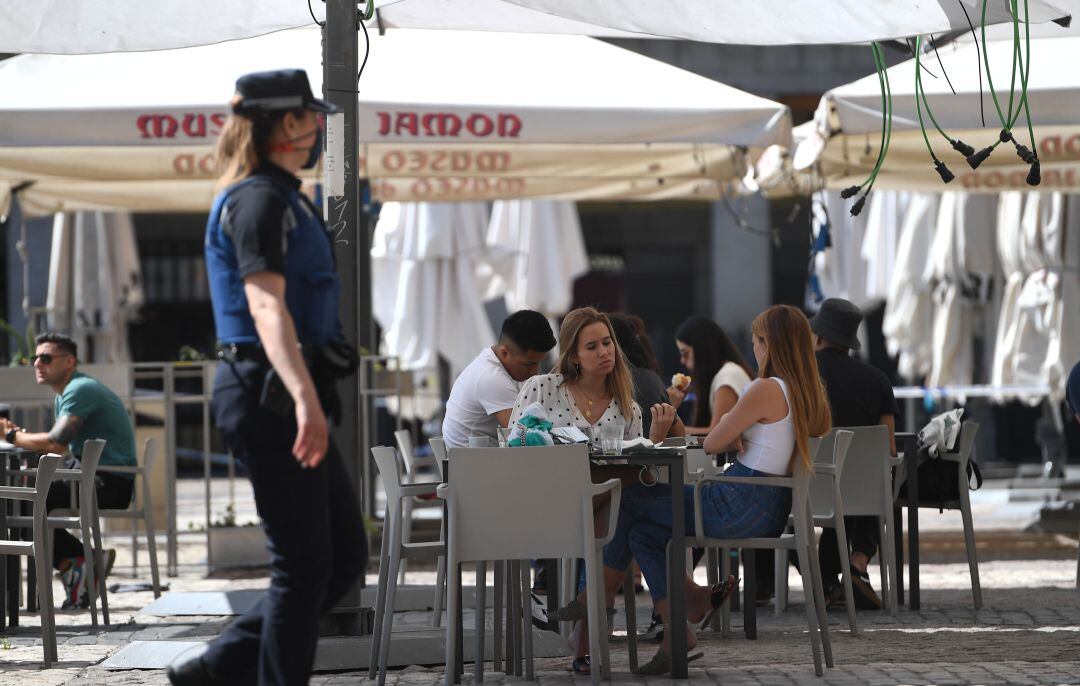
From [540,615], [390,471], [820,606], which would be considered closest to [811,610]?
[820,606]

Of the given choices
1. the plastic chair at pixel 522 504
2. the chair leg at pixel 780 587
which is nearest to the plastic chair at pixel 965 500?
the chair leg at pixel 780 587

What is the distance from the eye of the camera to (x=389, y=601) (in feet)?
19.6

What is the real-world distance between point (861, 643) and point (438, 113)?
3.54 m

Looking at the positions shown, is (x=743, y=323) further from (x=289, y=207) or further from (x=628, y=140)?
(x=289, y=207)

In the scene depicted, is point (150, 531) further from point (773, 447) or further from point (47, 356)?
point (773, 447)

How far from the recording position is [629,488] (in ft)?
20.9

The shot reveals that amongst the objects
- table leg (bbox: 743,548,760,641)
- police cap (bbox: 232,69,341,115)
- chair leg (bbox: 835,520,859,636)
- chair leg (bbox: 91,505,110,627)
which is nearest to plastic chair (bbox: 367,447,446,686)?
table leg (bbox: 743,548,760,641)

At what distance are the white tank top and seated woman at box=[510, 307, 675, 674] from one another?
0.50 meters

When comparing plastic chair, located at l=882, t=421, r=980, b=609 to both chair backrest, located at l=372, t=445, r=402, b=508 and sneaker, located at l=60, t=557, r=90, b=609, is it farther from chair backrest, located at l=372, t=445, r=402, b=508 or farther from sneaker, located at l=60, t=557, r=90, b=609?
sneaker, located at l=60, t=557, r=90, b=609

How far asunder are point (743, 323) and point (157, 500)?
9.48 meters

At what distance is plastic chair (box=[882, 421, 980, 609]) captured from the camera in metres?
7.95

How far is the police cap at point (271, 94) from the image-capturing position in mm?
4453

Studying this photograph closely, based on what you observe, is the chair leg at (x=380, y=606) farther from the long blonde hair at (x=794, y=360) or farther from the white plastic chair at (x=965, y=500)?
the white plastic chair at (x=965, y=500)

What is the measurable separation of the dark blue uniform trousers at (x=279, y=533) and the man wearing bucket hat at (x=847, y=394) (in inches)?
167
